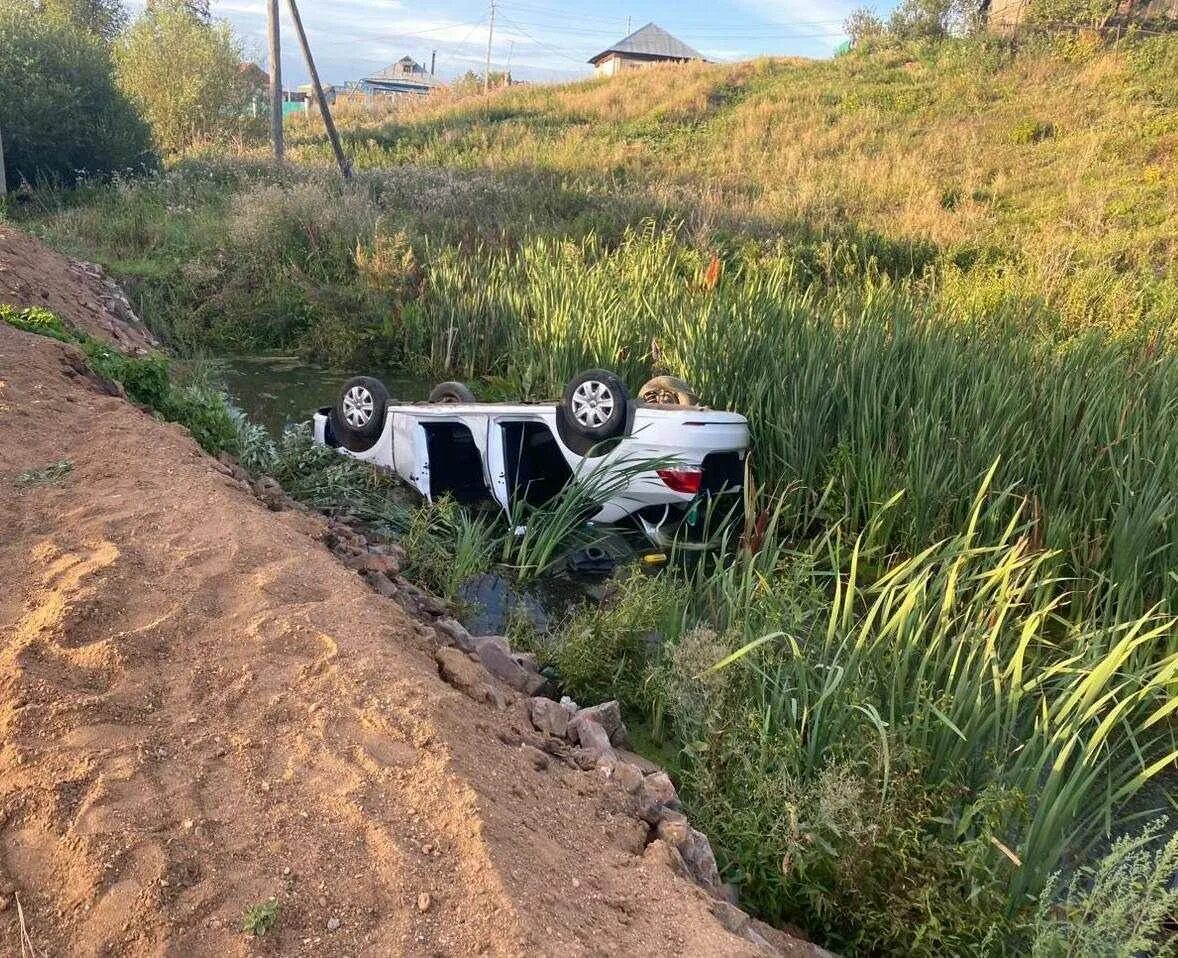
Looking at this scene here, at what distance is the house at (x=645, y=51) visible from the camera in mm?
56125

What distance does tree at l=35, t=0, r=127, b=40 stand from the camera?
32.6 m

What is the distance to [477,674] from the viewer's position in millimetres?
3350

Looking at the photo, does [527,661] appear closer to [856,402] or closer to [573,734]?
[573,734]

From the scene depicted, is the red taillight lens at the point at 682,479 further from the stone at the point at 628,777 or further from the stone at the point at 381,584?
the stone at the point at 628,777

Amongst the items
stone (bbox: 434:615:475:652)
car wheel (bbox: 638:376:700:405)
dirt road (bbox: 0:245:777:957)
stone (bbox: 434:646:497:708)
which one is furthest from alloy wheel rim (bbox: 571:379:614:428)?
stone (bbox: 434:646:497:708)

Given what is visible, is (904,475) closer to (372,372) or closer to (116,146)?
(372,372)

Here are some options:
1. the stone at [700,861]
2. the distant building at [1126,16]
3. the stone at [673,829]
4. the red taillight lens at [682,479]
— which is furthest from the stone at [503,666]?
the distant building at [1126,16]

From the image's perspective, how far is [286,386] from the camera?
9.88 m

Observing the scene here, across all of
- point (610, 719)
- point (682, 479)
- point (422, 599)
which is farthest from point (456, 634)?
point (682, 479)

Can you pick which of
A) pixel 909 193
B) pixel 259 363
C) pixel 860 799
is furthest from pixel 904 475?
pixel 909 193

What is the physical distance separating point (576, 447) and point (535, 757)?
3001mm

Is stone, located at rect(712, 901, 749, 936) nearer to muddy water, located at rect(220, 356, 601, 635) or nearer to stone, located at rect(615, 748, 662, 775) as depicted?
stone, located at rect(615, 748, 662, 775)

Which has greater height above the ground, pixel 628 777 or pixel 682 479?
pixel 682 479

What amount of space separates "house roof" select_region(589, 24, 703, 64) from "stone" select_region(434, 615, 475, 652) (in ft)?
194
